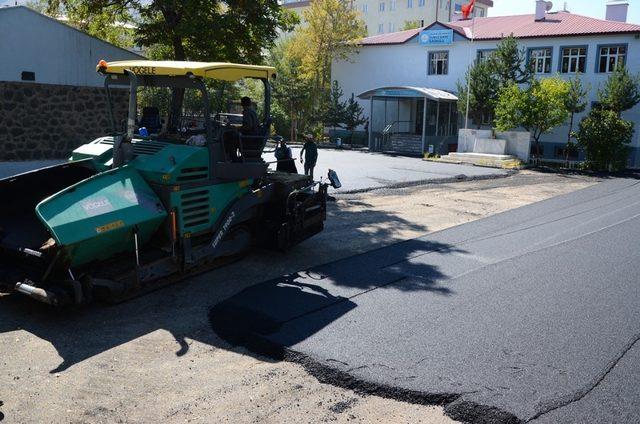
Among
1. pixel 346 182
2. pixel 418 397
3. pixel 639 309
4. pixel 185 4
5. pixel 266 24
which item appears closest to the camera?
pixel 418 397

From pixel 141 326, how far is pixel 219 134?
106 inches

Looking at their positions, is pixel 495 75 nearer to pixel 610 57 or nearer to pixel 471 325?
pixel 610 57

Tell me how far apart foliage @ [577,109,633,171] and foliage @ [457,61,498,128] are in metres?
4.83

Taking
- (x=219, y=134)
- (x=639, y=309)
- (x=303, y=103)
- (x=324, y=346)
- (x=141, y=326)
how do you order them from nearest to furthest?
1. (x=324, y=346)
2. (x=141, y=326)
3. (x=639, y=309)
4. (x=219, y=134)
5. (x=303, y=103)

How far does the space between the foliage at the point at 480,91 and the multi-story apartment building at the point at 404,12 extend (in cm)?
3392

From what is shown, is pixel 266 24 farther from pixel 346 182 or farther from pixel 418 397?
pixel 418 397

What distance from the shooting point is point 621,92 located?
2598 centimetres

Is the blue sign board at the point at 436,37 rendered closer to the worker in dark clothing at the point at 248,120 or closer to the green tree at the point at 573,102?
the green tree at the point at 573,102

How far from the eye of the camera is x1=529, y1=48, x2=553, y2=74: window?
99.9 ft

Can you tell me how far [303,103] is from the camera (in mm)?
36562

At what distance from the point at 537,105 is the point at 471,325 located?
21.8 metres

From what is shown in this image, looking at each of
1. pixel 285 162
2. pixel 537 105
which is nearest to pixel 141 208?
pixel 285 162

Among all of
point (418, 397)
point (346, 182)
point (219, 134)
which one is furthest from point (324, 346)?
point (346, 182)

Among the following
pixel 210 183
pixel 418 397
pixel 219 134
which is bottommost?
pixel 418 397
